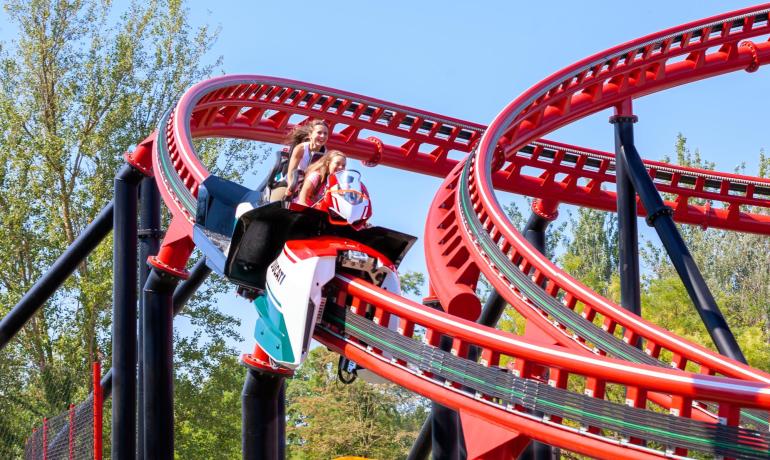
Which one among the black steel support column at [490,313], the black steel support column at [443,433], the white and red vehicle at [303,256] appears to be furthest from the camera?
the black steel support column at [490,313]

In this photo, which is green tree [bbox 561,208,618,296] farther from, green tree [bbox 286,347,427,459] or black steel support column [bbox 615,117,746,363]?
black steel support column [bbox 615,117,746,363]

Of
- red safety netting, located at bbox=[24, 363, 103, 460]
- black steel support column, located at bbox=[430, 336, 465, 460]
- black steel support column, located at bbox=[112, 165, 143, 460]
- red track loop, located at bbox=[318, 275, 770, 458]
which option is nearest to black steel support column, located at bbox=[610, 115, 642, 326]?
black steel support column, located at bbox=[430, 336, 465, 460]

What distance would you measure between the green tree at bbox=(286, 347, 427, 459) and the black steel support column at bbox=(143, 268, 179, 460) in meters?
11.4

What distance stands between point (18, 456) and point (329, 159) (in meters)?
11.2

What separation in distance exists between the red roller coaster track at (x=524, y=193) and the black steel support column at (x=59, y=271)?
667 millimetres

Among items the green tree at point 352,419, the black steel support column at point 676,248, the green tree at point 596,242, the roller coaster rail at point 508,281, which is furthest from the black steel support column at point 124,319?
the green tree at point 596,242

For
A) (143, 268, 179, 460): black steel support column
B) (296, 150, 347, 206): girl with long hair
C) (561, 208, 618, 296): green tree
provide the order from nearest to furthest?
(296, 150, 347, 206): girl with long hair < (143, 268, 179, 460): black steel support column < (561, 208, 618, 296): green tree

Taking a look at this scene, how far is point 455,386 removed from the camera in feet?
14.1

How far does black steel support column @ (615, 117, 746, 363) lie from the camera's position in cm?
630

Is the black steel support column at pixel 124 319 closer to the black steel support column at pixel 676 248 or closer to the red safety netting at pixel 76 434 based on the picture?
the red safety netting at pixel 76 434

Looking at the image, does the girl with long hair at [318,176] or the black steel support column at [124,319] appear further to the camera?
the black steel support column at [124,319]

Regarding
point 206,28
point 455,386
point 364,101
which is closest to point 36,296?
point 364,101

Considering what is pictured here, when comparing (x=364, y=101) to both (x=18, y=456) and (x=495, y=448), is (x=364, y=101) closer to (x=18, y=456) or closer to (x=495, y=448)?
(x=495, y=448)

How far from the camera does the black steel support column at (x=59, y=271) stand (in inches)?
316
